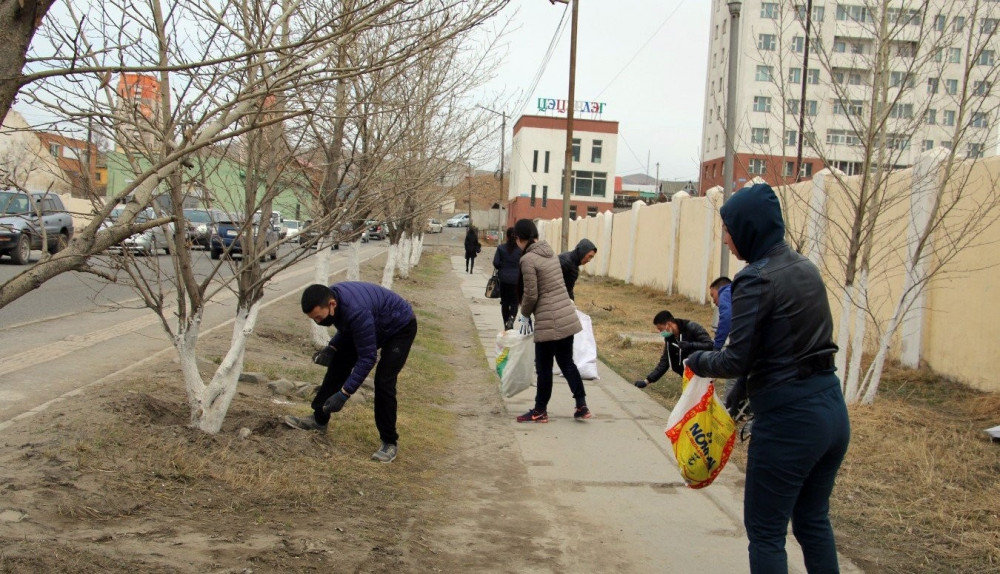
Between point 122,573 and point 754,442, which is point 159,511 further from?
point 754,442

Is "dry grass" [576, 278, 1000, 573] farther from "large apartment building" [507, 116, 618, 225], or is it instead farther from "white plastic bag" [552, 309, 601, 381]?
"large apartment building" [507, 116, 618, 225]

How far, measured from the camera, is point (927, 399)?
9.15 metres

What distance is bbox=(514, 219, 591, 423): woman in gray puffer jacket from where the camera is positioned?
303 inches

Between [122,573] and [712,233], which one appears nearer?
[122,573]

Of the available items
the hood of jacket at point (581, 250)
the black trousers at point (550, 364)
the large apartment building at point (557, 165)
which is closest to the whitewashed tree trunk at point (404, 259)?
the hood of jacket at point (581, 250)

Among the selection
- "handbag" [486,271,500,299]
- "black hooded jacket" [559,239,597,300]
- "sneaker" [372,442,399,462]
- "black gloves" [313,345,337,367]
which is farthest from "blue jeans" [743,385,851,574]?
"handbag" [486,271,500,299]

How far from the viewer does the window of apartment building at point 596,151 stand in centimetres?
7281

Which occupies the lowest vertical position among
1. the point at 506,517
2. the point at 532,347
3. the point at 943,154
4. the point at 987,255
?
the point at 506,517

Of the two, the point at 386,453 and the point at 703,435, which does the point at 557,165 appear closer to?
the point at 386,453

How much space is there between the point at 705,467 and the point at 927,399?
20.8ft

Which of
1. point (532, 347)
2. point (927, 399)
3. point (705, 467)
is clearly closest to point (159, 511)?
point (705, 467)

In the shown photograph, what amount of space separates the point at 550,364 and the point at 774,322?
454 centimetres

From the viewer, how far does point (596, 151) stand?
240 ft

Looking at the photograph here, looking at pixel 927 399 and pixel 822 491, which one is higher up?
pixel 822 491
